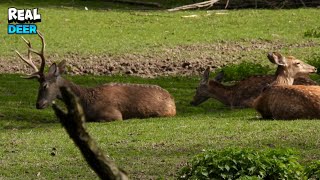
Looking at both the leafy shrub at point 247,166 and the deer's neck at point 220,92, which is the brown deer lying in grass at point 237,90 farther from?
the leafy shrub at point 247,166

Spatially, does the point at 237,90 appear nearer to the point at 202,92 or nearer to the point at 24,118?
the point at 202,92

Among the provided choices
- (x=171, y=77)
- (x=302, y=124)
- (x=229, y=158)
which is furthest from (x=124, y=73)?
(x=229, y=158)

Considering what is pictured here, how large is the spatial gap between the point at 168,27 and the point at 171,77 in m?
5.06

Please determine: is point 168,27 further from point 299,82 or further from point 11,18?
point 299,82

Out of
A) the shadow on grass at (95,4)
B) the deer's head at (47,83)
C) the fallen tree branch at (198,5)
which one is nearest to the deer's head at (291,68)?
the deer's head at (47,83)

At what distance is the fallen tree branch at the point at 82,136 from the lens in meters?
2.87

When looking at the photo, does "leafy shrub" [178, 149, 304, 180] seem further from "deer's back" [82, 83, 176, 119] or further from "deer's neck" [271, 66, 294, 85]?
"deer's neck" [271, 66, 294, 85]

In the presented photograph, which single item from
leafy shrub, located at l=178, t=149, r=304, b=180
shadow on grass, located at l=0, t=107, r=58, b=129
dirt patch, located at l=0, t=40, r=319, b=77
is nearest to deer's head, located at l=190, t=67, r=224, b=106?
dirt patch, located at l=0, t=40, r=319, b=77

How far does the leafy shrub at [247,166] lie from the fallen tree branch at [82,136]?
3.31m

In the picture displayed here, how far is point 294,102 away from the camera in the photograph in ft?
33.5

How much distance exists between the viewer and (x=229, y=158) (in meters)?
6.24

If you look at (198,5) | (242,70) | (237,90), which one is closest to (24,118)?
(237,90)

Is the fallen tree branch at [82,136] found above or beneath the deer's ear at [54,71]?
above

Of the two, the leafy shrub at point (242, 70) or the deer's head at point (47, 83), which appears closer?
the deer's head at point (47, 83)
